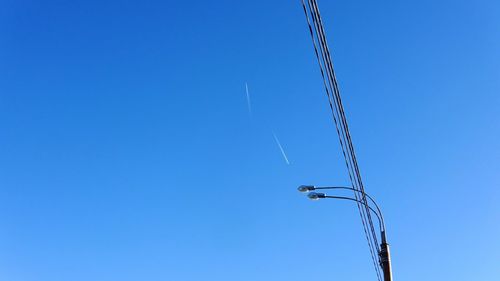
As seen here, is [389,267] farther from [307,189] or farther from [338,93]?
[338,93]

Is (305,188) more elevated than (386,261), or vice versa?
(305,188)

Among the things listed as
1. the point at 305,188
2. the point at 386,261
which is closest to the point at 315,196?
the point at 305,188

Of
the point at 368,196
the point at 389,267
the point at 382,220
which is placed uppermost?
the point at 368,196

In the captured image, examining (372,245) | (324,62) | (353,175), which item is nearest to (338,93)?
(324,62)

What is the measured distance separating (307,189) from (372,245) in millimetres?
4248

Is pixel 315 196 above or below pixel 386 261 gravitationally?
above

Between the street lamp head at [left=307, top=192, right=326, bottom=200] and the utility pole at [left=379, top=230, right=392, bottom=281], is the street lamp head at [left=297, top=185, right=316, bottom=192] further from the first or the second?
the utility pole at [left=379, top=230, right=392, bottom=281]

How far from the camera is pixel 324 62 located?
772 centimetres

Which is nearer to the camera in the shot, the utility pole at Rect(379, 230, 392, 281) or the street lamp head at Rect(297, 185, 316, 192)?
the utility pole at Rect(379, 230, 392, 281)

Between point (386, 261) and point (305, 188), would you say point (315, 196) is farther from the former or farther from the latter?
point (386, 261)

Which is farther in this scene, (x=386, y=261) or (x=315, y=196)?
(x=315, y=196)

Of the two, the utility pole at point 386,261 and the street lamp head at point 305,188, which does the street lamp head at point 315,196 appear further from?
the utility pole at point 386,261

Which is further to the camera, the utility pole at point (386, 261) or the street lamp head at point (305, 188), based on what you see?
the street lamp head at point (305, 188)

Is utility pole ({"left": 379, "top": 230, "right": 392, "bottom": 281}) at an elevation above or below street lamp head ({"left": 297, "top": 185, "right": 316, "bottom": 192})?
below
